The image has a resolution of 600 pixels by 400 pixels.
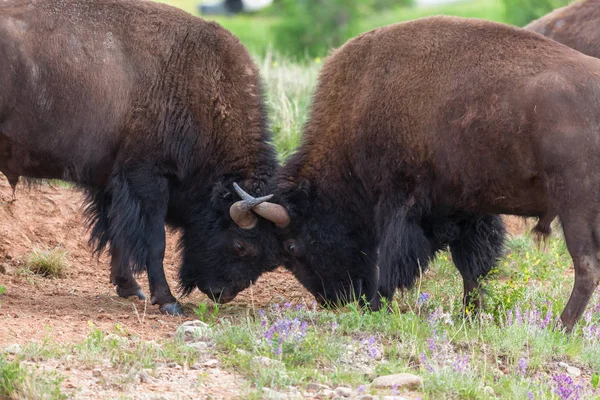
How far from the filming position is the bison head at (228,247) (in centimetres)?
800

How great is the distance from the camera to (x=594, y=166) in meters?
6.66

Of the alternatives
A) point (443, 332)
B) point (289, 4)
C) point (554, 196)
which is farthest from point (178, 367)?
point (289, 4)

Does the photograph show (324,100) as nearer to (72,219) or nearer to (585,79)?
(585,79)

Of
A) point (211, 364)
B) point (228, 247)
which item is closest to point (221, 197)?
point (228, 247)

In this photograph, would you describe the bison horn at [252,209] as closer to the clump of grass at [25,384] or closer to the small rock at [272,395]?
the small rock at [272,395]

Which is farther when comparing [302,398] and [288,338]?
[288,338]

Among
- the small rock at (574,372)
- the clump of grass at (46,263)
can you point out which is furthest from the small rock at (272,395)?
the clump of grass at (46,263)

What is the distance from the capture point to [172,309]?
782cm

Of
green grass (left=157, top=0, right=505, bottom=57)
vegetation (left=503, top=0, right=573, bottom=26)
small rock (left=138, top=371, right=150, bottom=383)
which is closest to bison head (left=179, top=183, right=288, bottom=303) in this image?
small rock (left=138, top=371, right=150, bottom=383)

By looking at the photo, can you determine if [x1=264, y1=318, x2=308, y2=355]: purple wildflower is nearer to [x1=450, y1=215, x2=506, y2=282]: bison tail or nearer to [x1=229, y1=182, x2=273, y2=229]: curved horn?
[x1=229, y1=182, x2=273, y2=229]: curved horn

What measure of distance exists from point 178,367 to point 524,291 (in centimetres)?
305

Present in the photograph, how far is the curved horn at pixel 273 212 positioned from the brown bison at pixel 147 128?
0.01 meters

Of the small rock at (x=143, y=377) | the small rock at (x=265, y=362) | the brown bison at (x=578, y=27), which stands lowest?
the small rock at (x=143, y=377)

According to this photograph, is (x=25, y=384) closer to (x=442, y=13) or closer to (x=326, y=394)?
(x=326, y=394)
